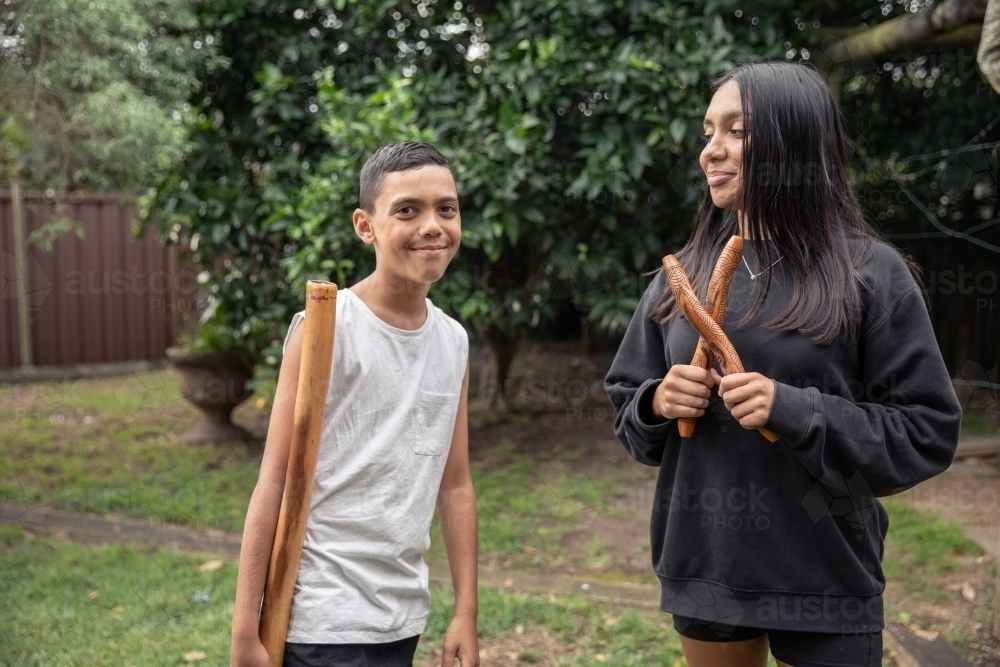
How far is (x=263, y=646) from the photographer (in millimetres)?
1547

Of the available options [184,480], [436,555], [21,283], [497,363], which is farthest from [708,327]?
[21,283]

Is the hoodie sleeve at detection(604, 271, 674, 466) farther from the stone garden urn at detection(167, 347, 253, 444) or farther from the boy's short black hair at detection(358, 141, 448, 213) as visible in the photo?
the stone garden urn at detection(167, 347, 253, 444)

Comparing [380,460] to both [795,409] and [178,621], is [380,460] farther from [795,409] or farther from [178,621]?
[178,621]

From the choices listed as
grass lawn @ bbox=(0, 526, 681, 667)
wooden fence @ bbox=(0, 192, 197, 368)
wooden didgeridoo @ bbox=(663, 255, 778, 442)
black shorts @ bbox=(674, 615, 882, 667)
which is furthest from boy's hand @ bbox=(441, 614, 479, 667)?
wooden fence @ bbox=(0, 192, 197, 368)

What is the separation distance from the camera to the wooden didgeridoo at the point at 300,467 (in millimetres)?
1520

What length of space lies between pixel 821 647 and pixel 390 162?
3.96ft

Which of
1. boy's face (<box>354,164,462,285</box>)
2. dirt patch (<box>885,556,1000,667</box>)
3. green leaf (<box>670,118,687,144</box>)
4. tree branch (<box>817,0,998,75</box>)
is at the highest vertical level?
tree branch (<box>817,0,998,75</box>)

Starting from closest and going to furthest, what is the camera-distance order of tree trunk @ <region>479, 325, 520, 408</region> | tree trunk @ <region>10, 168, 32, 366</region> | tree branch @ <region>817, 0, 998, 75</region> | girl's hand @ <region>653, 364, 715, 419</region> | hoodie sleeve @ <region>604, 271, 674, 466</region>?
girl's hand @ <region>653, 364, 715, 419</region>, hoodie sleeve @ <region>604, 271, 674, 466</region>, tree branch @ <region>817, 0, 998, 75</region>, tree trunk @ <region>479, 325, 520, 408</region>, tree trunk @ <region>10, 168, 32, 366</region>

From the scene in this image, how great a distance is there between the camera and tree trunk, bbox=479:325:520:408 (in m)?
6.25

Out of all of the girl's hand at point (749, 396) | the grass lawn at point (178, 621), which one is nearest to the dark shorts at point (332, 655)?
the girl's hand at point (749, 396)

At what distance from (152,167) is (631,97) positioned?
2.96m

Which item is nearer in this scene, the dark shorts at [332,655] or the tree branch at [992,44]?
the dark shorts at [332,655]

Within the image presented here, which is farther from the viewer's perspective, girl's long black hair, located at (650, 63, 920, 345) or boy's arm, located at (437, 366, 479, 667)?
boy's arm, located at (437, 366, 479, 667)

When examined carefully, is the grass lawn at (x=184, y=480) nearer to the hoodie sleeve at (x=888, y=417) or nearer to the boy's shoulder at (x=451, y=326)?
the boy's shoulder at (x=451, y=326)
